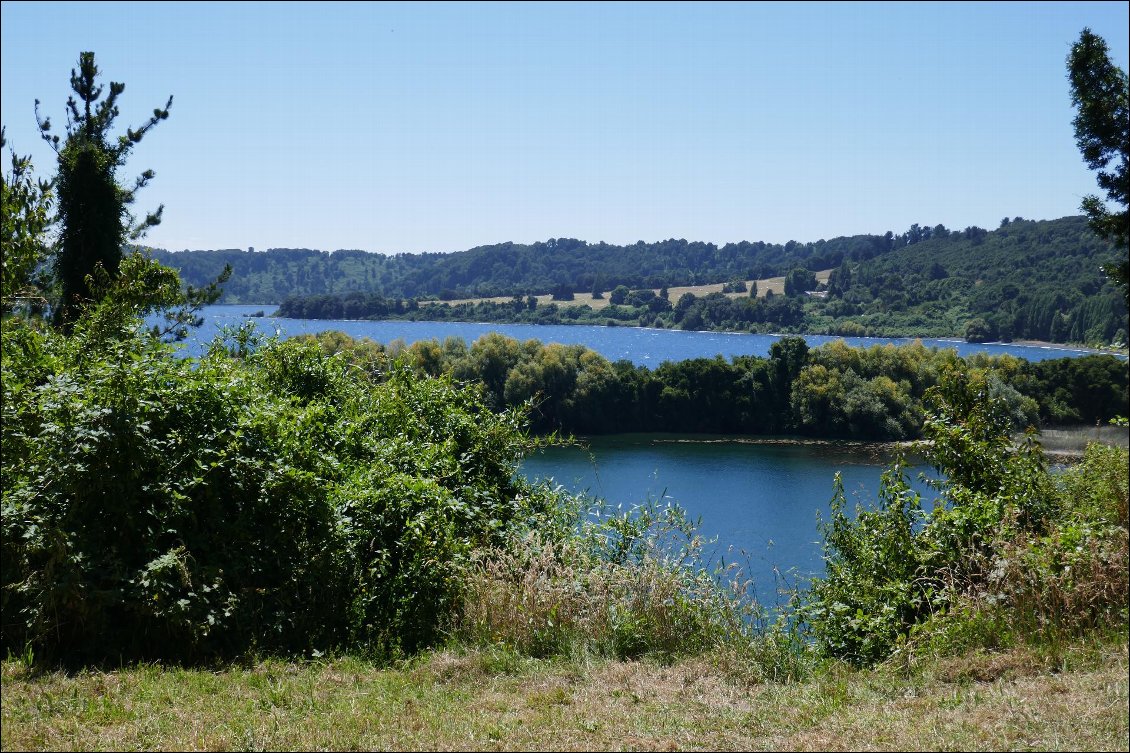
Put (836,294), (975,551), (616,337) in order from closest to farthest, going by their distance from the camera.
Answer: (975,551)
(616,337)
(836,294)

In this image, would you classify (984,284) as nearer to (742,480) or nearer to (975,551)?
(742,480)

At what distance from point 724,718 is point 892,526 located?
4308 millimetres

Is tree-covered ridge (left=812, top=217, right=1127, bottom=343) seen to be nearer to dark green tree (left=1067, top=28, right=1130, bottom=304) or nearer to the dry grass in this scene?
the dry grass

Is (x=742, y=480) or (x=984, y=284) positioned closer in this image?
(x=742, y=480)

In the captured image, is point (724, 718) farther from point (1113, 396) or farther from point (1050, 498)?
point (1113, 396)

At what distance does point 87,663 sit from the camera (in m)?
5.30

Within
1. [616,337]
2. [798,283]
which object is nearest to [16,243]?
[616,337]

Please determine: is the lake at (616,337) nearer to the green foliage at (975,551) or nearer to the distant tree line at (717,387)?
the distant tree line at (717,387)

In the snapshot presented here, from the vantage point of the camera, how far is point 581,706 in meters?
4.77

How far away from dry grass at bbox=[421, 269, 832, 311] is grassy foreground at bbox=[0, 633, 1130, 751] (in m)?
Answer: 161

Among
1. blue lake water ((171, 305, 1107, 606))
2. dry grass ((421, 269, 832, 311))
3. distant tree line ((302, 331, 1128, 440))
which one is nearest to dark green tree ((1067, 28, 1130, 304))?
blue lake water ((171, 305, 1107, 606))

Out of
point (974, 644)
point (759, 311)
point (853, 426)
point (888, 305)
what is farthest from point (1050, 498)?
point (759, 311)

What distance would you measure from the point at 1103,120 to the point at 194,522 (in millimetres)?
6997

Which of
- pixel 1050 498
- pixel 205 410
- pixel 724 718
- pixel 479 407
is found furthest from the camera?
pixel 479 407
